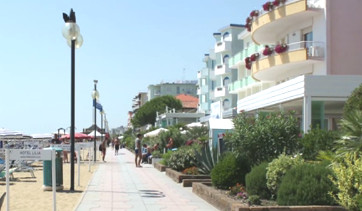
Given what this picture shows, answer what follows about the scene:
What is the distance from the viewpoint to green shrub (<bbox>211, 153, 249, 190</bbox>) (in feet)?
40.7

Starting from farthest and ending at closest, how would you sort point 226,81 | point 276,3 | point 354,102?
point 226,81
point 276,3
point 354,102

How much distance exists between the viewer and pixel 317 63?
90.8ft

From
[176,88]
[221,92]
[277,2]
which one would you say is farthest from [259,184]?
[176,88]

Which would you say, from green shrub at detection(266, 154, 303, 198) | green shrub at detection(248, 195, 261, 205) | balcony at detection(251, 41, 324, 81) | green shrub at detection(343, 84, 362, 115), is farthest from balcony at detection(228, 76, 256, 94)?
green shrub at detection(248, 195, 261, 205)

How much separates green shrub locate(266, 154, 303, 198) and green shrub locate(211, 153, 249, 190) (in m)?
1.97

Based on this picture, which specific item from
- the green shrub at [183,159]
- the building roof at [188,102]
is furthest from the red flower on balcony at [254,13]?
the building roof at [188,102]

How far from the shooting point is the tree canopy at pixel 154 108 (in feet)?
330

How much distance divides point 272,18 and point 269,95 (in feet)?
29.5

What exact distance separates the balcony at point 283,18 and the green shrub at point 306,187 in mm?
19635

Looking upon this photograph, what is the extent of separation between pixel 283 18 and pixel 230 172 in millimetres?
18121

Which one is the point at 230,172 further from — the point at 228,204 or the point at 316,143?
the point at 228,204

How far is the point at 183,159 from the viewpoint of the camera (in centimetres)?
1944

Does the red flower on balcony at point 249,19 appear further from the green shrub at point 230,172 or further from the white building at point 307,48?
the green shrub at point 230,172

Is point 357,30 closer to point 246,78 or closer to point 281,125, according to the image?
point 281,125
